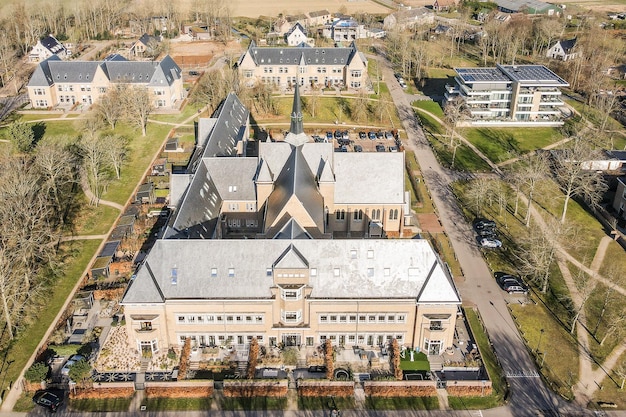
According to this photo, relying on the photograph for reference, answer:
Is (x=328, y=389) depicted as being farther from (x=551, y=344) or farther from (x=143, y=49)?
(x=143, y=49)

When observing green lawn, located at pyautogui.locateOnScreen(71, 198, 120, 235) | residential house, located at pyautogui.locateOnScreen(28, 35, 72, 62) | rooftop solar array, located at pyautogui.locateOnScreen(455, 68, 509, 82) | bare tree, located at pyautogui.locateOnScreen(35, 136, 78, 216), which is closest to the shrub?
green lawn, located at pyautogui.locateOnScreen(71, 198, 120, 235)

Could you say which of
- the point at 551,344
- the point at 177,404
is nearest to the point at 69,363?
the point at 177,404

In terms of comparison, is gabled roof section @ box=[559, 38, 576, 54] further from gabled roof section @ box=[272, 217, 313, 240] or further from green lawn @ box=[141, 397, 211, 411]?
green lawn @ box=[141, 397, 211, 411]

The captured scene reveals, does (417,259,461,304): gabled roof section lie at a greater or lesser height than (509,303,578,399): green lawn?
greater

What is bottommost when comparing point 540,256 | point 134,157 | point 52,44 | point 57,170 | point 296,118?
point 134,157

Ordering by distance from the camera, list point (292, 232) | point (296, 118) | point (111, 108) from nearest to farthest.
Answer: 1. point (292, 232)
2. point (296, 118)
3. point (111, 108)

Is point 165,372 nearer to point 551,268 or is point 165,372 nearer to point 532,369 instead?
point 532,369

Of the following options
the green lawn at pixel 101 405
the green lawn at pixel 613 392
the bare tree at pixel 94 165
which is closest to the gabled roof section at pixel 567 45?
the green lawn at pixel 613 392
